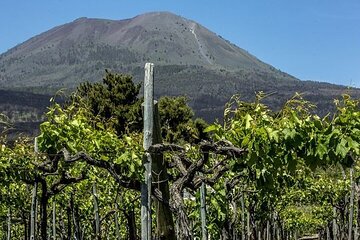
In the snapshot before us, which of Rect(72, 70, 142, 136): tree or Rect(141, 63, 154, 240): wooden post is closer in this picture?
Rect(141, 63, 154, 240): wooden post

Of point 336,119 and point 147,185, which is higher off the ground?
point 336,119

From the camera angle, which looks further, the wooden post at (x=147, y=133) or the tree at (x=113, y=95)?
the tree at (x=113, y=95)

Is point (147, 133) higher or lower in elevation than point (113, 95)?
lower

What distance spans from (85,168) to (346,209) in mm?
16232

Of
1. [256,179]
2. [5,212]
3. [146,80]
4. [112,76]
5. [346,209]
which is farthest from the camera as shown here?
[112,76]

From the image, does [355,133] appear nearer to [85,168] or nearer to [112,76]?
[85,168]

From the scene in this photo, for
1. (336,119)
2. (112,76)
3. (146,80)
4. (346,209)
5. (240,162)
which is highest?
(112,76)

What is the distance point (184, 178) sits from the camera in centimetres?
616

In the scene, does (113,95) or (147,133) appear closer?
(147,133)

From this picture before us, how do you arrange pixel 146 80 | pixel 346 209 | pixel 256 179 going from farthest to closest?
pixel 346 209 < pixel 256 179 < pixel 146 80

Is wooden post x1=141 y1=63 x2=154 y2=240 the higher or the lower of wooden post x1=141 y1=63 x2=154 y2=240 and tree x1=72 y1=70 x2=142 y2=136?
the lower

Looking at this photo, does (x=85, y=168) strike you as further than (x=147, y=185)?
Yes

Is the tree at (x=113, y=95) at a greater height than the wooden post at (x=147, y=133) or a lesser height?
greater

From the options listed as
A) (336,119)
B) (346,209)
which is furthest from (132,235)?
(346,209)
